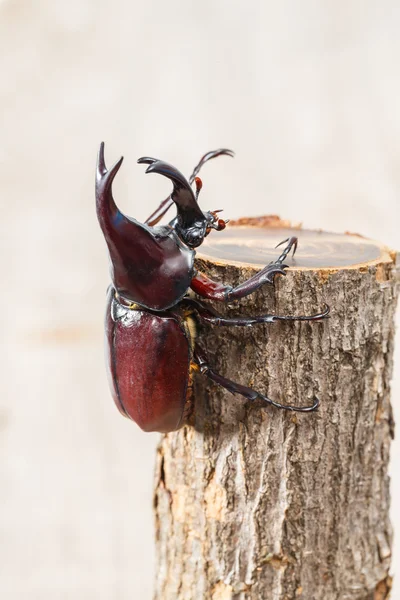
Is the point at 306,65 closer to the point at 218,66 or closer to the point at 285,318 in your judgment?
the point at 218,66

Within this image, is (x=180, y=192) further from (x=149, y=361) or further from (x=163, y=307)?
(x=149, y=361)

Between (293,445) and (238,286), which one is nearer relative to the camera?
(238,286)

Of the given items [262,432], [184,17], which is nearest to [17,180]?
[184,17]

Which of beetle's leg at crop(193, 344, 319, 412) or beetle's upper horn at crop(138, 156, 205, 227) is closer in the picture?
beetle's upper horn at crop(138, 156, 205, 227)

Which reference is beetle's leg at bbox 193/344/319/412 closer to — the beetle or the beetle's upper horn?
the beetle

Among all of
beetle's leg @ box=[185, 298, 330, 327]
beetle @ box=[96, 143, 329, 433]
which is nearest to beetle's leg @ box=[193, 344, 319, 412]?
beetle @ box=[96, 143, 329, 433]

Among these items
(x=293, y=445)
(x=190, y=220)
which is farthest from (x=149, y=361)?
(x=293, y=445)

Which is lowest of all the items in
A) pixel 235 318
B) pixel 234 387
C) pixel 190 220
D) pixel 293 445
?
pixel 293 445
